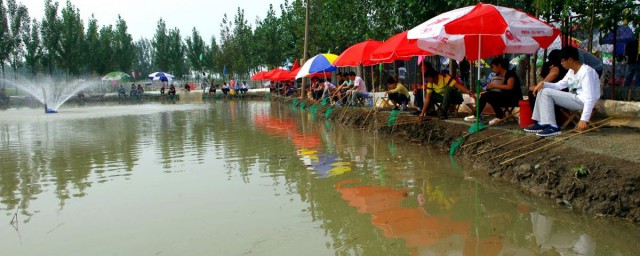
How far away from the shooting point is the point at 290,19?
35.4 m

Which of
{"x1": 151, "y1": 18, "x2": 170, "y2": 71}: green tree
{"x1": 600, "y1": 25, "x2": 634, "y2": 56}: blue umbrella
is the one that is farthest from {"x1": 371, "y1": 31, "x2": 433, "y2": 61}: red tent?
{"x1": 151, "y1": 18, "x2": 170, "y2": 71}: green tree

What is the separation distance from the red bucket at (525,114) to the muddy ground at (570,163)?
0.51ft

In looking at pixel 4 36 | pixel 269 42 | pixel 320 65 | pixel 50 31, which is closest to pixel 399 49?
pixel 320 65

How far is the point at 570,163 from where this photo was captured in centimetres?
519

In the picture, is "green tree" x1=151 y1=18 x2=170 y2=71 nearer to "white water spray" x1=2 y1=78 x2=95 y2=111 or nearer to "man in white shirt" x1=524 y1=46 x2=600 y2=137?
"white water spray" x1=2 y1=78 x2=95 y2=111

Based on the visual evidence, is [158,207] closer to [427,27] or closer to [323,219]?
[323,219]

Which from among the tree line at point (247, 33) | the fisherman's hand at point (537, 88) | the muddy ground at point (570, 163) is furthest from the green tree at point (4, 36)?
the fisherman's hand at point (537, 88)

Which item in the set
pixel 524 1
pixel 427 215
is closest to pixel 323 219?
pixel 427 215

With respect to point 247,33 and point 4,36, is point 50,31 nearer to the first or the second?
point 4,36

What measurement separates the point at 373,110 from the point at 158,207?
8156mm

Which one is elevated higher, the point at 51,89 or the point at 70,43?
the point at 70,43

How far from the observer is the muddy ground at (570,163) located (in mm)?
4480

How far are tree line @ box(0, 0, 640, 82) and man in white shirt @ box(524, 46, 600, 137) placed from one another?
2.00 m

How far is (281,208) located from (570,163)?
119 inches
